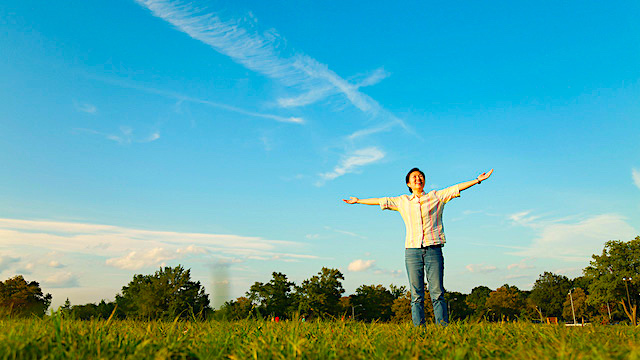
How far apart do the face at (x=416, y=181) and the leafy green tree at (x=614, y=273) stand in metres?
72.6

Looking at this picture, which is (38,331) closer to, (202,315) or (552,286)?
(202,315)

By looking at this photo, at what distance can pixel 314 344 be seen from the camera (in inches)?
151

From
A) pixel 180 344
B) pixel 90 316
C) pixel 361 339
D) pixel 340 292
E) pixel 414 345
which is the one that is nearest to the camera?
pixel 180 344

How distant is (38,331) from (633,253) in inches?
3423

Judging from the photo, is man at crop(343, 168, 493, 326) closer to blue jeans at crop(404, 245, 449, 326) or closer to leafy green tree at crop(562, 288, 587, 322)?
blue jeans at crop(404, 245, 449, 326)

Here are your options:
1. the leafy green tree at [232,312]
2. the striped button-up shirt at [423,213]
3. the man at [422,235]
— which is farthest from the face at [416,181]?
the leafy green tree at [232,312]

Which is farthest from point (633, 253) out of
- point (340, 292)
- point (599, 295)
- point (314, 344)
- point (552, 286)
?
point (314, 344)

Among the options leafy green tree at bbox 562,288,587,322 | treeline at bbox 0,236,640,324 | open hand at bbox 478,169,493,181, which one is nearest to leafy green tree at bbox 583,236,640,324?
treeline at bbox 0,236,640,324

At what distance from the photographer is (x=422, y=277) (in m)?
7.85

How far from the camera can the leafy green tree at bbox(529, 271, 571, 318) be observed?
121 m

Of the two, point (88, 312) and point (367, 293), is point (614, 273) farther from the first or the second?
point (88, 312)

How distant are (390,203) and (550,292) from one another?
13873 centimetres

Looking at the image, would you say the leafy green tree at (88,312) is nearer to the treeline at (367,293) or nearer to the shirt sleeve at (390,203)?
the shirt sleeve at (390,203)

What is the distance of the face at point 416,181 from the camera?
8420 millimetres
